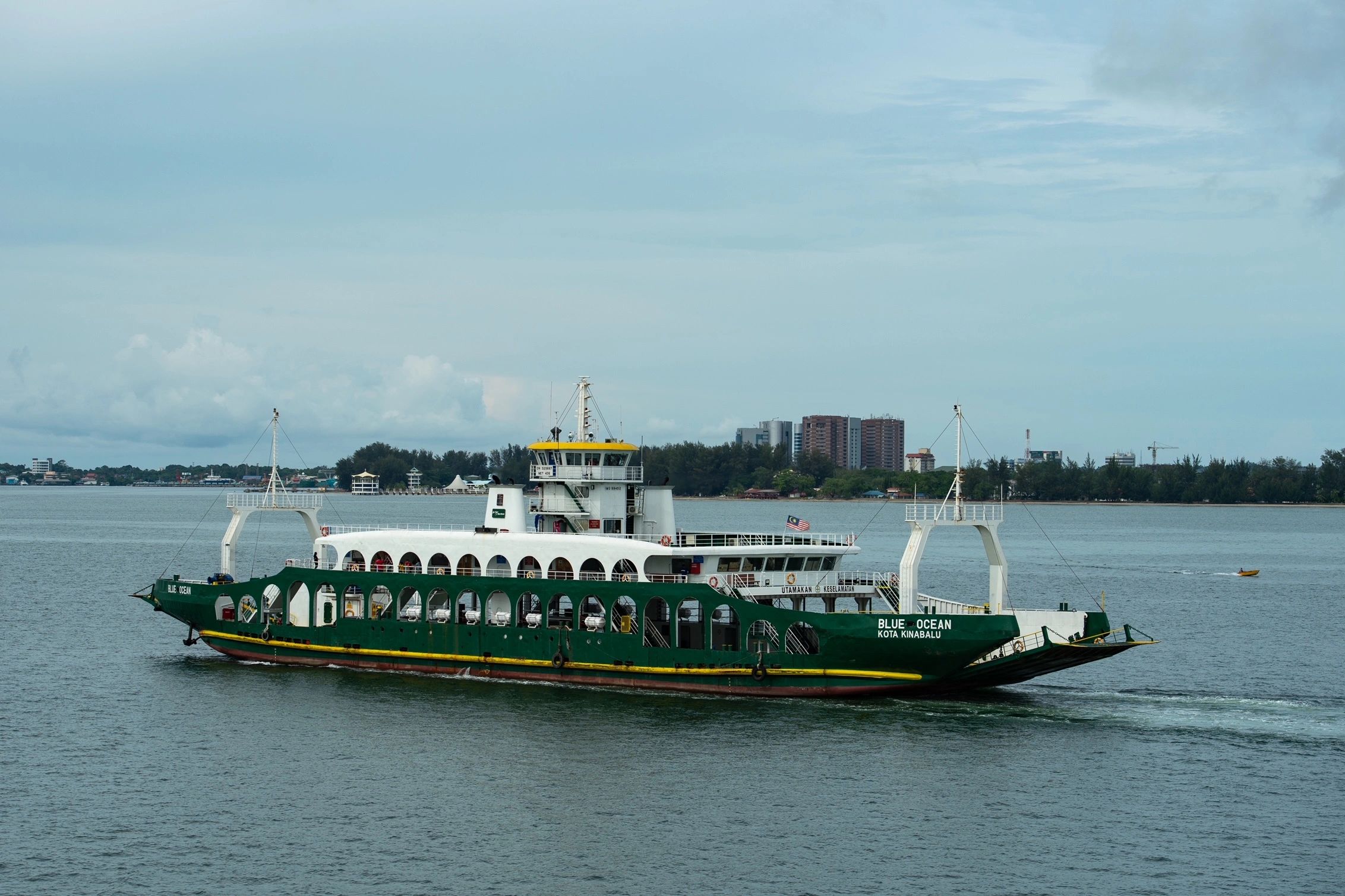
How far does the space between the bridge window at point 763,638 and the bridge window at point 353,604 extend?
45.7ft

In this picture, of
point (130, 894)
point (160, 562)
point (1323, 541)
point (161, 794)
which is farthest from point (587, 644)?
point (1323, 541)

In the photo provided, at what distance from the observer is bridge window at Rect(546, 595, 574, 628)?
4253 cm

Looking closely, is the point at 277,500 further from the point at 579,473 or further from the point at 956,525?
the point at 956,525

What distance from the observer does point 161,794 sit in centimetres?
3011

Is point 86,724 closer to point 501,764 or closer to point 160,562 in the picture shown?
point 501,764

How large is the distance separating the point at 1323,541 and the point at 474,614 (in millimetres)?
122776

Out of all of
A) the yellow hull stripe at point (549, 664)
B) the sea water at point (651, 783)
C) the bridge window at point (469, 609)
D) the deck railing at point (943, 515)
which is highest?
the deck railing at point (943, 515)

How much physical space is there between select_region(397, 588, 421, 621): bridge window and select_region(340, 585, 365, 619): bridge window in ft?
4.37

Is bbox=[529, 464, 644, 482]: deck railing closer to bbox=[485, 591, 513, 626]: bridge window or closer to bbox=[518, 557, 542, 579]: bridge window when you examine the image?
bbox=[518, 557, 542, 579]: bridge window

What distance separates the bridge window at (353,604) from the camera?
150 ft

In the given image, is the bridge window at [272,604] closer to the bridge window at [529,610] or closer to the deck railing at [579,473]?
the bridge window at [529,610]

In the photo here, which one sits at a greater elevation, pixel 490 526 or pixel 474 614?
pixel 490 526

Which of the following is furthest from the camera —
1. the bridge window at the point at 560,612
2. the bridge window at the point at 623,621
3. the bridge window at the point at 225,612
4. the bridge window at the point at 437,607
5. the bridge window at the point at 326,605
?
the bridge window at the point at 225,612

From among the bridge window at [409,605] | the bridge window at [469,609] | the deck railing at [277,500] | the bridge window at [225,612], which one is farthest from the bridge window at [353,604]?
the deck railing at [277,500]
